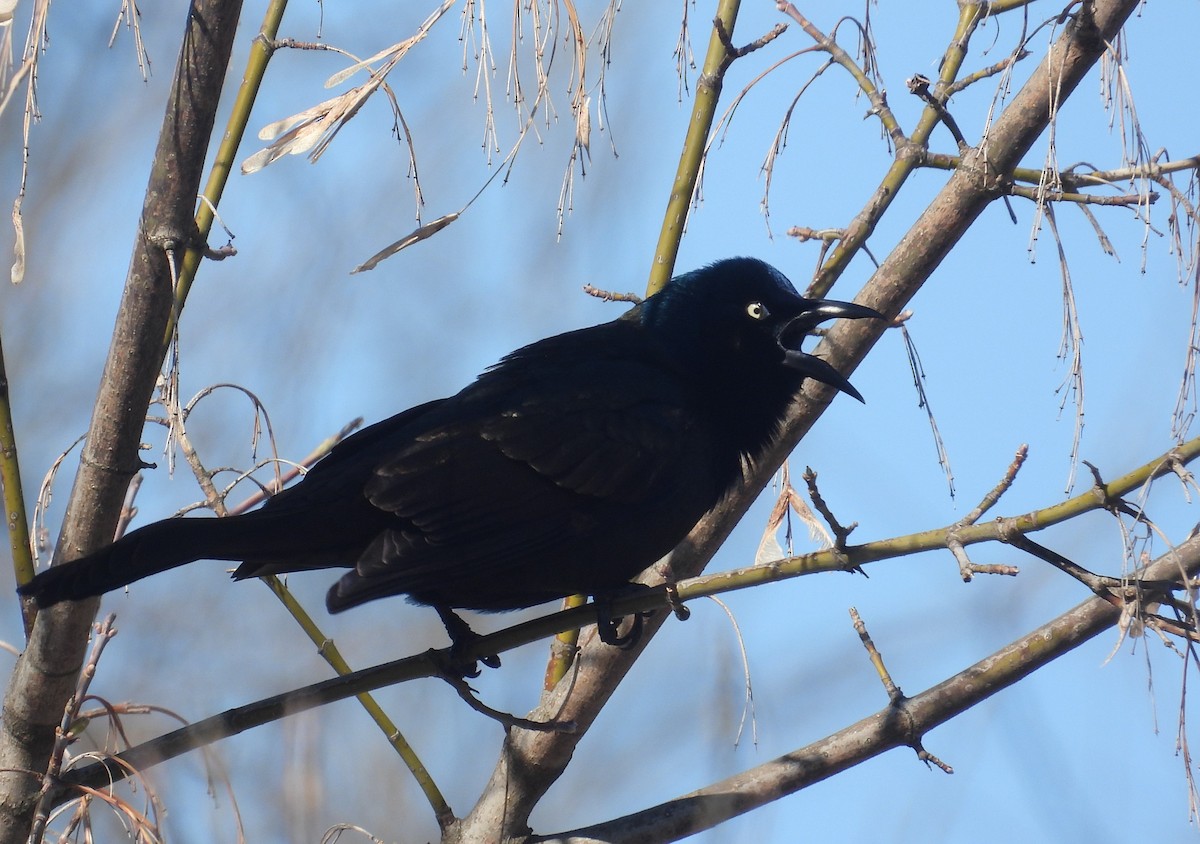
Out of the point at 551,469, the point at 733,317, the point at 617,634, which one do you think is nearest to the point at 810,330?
the point at 733,317

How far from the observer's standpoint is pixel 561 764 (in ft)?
10.3

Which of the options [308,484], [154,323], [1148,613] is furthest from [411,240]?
[1148,613]

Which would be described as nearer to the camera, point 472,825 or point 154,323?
point 154,323

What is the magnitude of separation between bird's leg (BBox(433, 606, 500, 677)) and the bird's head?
113 centimetres

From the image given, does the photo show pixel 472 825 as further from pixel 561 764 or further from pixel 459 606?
pixel 459 606

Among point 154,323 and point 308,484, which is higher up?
point 308,484

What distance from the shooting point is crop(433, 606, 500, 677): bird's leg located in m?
3.03

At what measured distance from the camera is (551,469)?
133 inches

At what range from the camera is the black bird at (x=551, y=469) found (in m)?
3.05

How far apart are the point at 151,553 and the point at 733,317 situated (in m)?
1.98

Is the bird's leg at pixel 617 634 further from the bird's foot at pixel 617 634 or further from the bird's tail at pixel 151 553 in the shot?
the bird's tail at pixel 151 553

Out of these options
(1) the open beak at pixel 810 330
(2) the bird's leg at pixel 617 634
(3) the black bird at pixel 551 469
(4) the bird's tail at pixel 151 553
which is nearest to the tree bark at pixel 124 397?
(4) the bird's tail at pixel 151 553

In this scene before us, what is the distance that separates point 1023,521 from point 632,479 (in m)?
1.39

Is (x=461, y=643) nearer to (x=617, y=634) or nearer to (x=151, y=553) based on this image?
(x=617, y=634)
